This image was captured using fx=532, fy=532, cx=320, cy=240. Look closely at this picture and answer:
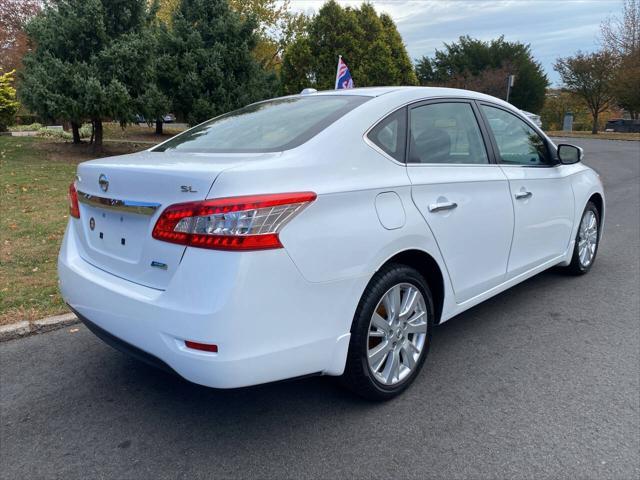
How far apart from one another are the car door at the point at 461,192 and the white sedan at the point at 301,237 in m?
0.01

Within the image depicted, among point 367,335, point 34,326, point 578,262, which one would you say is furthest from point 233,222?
point 578,262

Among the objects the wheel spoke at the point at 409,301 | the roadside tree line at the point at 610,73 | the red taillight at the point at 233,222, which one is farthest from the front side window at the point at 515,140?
the roadside tree line at the point at 610,73

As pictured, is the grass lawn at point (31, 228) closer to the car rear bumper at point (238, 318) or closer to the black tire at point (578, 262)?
the car rear bumper at point (238, 318)

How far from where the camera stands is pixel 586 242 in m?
5.12

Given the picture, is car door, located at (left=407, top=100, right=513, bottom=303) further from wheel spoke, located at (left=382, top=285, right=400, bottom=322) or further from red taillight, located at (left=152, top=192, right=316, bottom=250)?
red taillight, located at (left=152, top=192, right=316, bottom=250)

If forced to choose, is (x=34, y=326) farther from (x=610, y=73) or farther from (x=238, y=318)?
(x=610, y=73)

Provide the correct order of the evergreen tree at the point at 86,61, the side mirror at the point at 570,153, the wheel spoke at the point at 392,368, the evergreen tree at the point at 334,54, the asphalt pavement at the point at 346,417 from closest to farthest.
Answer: the asphalt pavement at the point at 346,417
the wheel spoke at the point at 392,368
the side mirror at the point at 570,153
the evergreen tree at the point at 86,61
the evergreen tree at the point at 334,54

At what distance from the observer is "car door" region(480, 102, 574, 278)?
3.76 meters

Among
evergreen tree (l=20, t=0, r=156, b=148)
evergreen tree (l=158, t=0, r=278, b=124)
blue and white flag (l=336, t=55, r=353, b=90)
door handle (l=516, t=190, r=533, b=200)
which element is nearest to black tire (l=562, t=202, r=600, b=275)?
door handle (l=516, t=190, r=533, b=200)

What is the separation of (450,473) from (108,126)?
83.2 ft

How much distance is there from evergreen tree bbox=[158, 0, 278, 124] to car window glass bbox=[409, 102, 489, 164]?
551 inches

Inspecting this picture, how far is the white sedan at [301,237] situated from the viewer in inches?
86.3

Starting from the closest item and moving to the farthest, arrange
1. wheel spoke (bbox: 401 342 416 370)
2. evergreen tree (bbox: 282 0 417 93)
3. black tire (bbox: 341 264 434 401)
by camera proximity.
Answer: black tire (bbox: 341 264 434 401) < wheel spoke (bbox: 401 342 416 370) < evergreen tree (bbox: 282 0 417 93)

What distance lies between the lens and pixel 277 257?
7.24 ft
